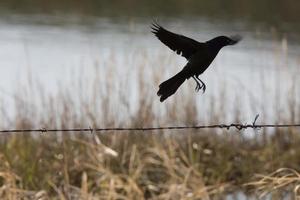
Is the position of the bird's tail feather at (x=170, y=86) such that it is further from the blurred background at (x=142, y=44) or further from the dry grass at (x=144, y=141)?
the blurred background at (x=142, y=44)

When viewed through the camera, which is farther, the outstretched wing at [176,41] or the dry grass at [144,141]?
the dry grass at [144,141]

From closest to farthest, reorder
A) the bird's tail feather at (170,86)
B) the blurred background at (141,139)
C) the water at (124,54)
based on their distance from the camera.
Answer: the bird's tail feather at (170,86) → the blurred background at (141,139) → the water at (124,54)

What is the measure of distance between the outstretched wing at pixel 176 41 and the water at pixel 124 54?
4548 mm

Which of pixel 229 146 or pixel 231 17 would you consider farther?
pixel 231 17

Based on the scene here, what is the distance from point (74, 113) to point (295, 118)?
1.81m

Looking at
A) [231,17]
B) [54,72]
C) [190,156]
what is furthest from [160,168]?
[231,17]

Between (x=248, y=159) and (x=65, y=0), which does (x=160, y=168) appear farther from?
(x=65, y=0)

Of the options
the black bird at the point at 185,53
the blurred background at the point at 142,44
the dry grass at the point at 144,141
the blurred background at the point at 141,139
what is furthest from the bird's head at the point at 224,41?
the blurred background at the point at 142,44

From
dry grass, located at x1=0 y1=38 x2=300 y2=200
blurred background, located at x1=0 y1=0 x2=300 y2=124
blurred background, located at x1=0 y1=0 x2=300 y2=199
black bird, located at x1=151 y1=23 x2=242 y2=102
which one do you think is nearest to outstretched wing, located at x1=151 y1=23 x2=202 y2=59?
black bird, located at x1=151 y1=23 x2=242 y2=102

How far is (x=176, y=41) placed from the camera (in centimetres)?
140

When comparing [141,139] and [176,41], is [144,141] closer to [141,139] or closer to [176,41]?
[141,139]

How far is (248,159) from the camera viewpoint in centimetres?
611

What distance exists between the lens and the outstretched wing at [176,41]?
1394 mm

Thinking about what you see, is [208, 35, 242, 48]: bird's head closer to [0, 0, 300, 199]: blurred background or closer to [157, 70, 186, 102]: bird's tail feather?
[157, 70, 186, 102]: bird's tail feather
